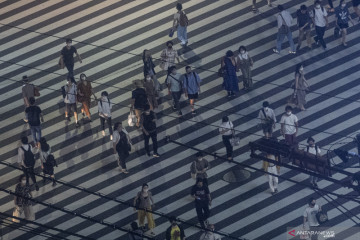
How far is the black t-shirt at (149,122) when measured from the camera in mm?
29641

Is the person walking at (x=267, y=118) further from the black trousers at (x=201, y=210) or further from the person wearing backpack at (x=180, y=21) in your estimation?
the person wearing backpack at (x=180, y=21)

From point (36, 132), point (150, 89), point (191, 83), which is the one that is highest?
point (150, 89)

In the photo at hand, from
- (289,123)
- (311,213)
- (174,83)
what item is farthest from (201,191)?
(174,83)

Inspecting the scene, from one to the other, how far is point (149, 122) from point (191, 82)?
2.14 m

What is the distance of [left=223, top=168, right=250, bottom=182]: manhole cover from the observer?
99.2 ft

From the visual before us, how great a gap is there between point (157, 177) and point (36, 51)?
6.82m

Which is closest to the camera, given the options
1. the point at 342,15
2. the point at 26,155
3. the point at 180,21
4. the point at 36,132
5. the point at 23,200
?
the point at 23,200

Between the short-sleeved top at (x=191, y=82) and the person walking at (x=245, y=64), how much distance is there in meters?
1.64

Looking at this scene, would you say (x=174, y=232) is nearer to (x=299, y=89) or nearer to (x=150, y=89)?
(x=150, y=89)

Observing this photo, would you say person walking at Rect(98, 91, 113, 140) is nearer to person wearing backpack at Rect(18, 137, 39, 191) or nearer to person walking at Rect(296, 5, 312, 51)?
person wearing backpack at Rect(18, 137, 39, 191)

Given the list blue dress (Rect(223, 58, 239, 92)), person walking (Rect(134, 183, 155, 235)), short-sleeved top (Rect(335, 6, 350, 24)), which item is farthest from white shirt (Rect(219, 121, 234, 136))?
short-sleeved top (Rect(335, 6, 350, 24))

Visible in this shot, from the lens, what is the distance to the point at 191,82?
31031 mm

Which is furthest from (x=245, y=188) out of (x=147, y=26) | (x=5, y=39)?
(x=5, y=39)

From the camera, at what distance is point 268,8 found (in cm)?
3500
